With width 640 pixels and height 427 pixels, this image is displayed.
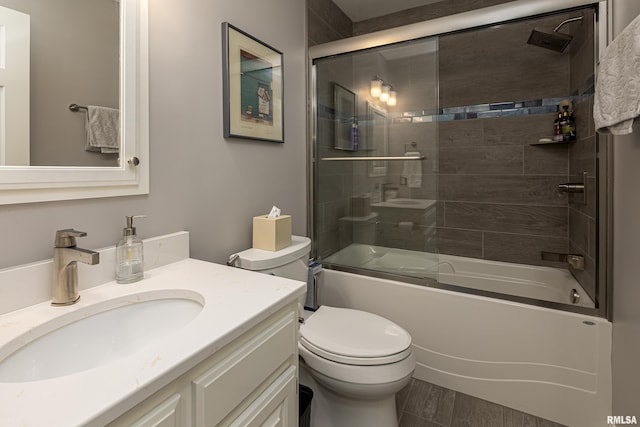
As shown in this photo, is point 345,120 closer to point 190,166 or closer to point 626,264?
point 190,166

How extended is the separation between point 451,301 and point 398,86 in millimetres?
1392

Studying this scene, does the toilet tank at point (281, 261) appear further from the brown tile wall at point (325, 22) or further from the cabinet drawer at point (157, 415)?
the brown tile wall at point (325, 22)

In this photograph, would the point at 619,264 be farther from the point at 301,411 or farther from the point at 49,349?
the point at 49,349

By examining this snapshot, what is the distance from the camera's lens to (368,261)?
7.02ft

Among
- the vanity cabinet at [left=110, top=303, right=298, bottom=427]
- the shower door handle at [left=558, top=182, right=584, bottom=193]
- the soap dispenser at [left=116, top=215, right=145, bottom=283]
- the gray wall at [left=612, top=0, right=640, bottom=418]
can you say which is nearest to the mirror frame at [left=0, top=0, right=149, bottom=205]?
the soap dispenser at [left=116, top=215, right=145, bottom=283]

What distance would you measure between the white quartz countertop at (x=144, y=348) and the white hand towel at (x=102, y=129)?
413 mm

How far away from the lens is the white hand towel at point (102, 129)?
3.12 feet

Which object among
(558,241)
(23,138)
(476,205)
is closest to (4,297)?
(23,138)

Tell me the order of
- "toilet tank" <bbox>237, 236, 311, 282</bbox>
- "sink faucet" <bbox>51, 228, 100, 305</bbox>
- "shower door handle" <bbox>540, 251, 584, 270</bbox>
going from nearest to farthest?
"sink faucet" <bbox>51, 228, 100, 305</bbox> < "toilet tank" <bbox>237, 236, 311, 282</bbox> < "shower door handle" <bbox>540, 251, 584, 270</bbox>

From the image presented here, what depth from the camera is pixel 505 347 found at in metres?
1.60

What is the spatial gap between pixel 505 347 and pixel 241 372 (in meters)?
1.44

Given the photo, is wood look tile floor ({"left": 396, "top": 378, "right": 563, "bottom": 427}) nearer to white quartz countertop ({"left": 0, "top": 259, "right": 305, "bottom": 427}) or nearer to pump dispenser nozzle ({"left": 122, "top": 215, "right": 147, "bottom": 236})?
white quartz countertop ({"left": 0, "top": 259, "right": 305, "bottom": 427})

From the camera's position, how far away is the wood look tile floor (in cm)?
150

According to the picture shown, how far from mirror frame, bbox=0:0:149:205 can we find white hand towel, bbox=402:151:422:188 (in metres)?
1.60
